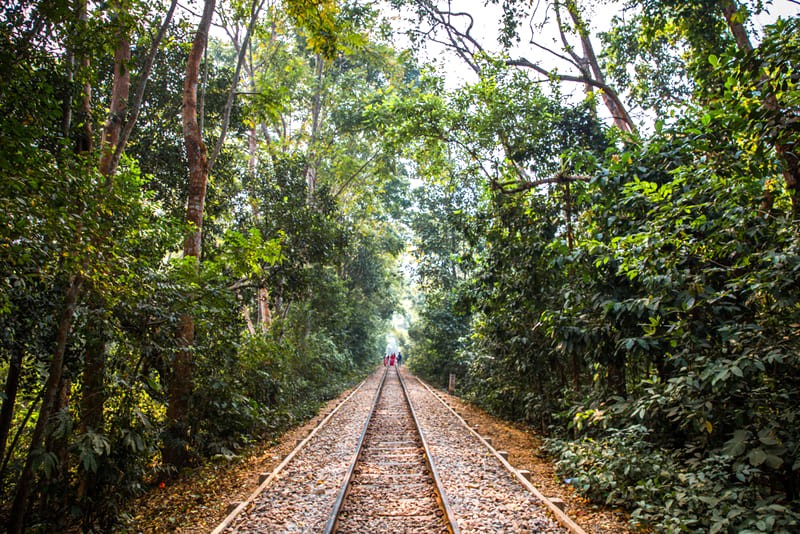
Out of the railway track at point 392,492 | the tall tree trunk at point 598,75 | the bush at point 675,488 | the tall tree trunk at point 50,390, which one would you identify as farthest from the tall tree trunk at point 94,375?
the tall tree trunk at point 598,75

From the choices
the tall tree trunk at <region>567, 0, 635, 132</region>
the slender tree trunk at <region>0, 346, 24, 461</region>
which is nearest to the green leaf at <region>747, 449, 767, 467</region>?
the slender tree trunk at <region>0, 346, 24, 461</region>

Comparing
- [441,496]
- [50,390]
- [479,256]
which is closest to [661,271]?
[441,496]

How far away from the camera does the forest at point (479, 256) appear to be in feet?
Answer: 11.8

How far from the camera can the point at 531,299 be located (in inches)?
344

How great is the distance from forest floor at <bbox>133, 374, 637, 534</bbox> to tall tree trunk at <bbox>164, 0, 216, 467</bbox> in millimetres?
561

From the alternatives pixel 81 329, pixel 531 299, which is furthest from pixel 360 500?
pixel 531 299

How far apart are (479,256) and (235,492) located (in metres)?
6.82

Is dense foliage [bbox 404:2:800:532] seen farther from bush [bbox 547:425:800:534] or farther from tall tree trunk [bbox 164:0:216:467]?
tall tree trunk [bbox 164:0:216:467]

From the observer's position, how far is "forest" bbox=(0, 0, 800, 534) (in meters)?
3.61

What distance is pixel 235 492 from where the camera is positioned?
18.5ft

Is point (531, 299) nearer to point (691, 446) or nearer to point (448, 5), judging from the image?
point (691, 446)

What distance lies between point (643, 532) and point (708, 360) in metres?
1.81

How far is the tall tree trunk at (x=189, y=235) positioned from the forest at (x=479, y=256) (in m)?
Result: 0.04

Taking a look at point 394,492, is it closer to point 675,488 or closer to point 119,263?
point 675,488
